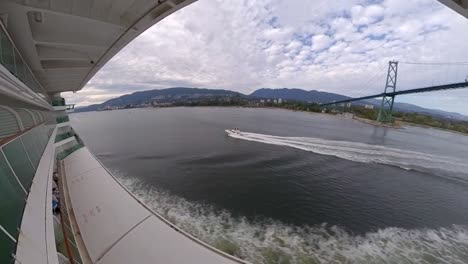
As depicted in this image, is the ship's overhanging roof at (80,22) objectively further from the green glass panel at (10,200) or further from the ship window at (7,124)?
the green glass panel at (10,200)

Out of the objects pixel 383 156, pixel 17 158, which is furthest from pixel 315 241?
pixel 383 156

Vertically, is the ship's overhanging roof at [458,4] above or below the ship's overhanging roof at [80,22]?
below

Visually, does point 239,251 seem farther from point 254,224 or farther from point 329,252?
point 329,252

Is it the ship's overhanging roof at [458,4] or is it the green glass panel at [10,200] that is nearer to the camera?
the green glass panel at [10,200]

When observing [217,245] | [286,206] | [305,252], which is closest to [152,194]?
[217,245]

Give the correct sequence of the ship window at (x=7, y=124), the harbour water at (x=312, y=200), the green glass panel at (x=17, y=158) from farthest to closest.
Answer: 1. the harbour water at (x=312, y=200)
2. the ship window at (x=7, y=124)
3. the green glass panel at (x=17, y=158)

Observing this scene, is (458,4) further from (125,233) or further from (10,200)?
(125,233)

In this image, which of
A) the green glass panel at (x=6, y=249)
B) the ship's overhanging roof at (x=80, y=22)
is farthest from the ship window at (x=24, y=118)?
the green glass panel at (x=6, y=249)
